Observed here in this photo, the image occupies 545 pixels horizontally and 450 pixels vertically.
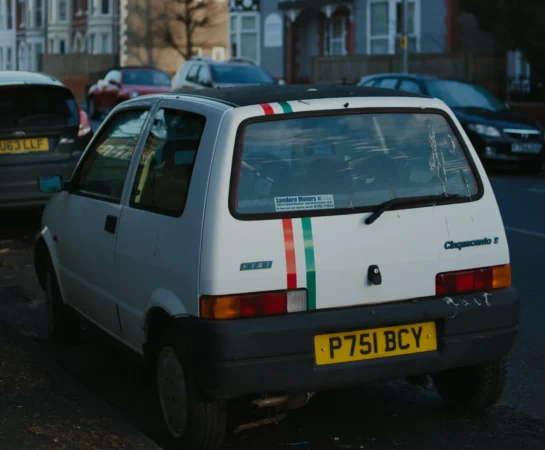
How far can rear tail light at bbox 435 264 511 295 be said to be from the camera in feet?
17.5

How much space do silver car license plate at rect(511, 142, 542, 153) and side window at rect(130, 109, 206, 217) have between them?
1468 cm

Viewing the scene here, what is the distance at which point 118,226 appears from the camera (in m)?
5.95

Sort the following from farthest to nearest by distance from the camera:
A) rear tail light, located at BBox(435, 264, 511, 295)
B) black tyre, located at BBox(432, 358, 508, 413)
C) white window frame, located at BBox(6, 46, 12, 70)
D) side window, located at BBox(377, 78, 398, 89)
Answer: white window frame, located at BBox(6, 46, 12, 70)
side window, located at BBox(377, 78, 398, 89)
black tyre, located at BBox(432, 358, 508, 413)
rear tail light, located at BBox(435, 264, 511, 295)

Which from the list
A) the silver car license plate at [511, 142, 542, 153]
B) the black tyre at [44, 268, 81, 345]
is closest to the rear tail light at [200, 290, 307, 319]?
the black tyre at [44, 268, 81, 345]

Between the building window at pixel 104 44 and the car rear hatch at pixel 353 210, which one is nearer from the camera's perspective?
the car rear hatch at pixel 353 210

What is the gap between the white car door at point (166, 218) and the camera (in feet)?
16.9

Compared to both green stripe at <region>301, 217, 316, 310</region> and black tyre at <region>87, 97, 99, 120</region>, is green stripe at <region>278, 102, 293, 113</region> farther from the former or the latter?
black tyre at <region>87, 97, 99, 120</region>

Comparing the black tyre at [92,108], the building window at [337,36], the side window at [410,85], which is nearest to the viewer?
the side window at [410,85]

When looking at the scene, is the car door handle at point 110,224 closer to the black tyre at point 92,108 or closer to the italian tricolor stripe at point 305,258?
the italian tricolor stripe at point 305,258

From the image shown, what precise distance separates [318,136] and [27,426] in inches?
74.3

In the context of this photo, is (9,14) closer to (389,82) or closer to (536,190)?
(389,82)

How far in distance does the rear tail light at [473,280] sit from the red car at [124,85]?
30.9 meters

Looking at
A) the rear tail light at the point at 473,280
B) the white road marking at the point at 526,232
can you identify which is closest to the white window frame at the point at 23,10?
the white road marking at the point at 526,232

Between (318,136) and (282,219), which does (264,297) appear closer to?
(282,219)
